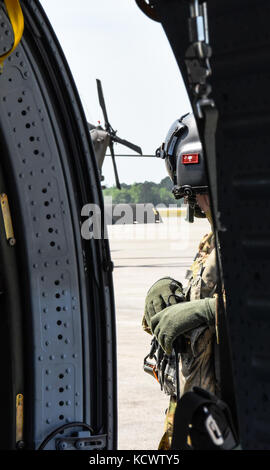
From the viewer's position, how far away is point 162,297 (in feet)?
13.0

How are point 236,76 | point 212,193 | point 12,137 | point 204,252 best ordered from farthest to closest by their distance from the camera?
point 204,252
point 12,137
point 236,76
point 212,193

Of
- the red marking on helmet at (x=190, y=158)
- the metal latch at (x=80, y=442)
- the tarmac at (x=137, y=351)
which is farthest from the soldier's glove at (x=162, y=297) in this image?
the tarmac at (x=137, y=351)

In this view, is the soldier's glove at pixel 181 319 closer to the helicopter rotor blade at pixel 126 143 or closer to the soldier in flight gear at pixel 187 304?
the soldier in flight gear at pixel 187 304

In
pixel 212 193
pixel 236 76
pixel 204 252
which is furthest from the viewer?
pixel 204 252

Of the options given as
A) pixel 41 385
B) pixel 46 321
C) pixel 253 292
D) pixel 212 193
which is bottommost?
pixel 41 385

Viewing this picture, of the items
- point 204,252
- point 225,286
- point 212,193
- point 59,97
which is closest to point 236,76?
point 212,193

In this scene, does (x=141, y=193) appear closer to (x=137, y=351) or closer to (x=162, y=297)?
(x=137, y=351)

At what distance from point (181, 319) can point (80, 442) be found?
98cm

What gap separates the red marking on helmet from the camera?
379 centimetres

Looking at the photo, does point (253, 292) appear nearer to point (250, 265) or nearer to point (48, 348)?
point (250, 265)

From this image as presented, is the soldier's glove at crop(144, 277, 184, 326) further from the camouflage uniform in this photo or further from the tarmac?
the tarmac

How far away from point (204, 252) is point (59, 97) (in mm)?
1381

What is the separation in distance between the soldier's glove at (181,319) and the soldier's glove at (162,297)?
0.13m

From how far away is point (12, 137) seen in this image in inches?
111
